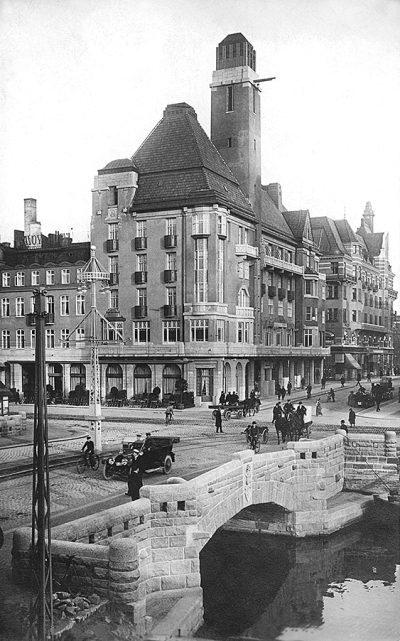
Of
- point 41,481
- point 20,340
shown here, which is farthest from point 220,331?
point 41,481

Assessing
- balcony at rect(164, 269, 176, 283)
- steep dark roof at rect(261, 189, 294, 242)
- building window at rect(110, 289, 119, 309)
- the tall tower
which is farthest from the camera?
steep dark roof at rect(261, 189, 294, 242)

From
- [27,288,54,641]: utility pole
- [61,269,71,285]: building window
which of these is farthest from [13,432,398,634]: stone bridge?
[61,269,71,285]: building window

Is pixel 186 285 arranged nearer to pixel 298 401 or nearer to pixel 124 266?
pixel 124 266

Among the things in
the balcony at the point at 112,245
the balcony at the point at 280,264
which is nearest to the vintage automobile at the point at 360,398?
the balcony at the point at 280,264

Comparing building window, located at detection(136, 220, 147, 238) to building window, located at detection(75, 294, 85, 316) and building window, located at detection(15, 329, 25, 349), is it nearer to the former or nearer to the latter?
building window, located at detection(75, 294, 85, 316)

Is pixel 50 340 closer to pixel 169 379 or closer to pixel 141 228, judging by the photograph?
pixel 169 379

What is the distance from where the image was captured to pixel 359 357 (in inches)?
515

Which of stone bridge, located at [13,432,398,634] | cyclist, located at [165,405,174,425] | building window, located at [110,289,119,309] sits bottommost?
stone bridge, located at [13,432,398,634]

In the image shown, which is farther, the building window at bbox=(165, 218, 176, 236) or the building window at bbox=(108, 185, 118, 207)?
the building window at bbox=(165, 218, 176, 236)

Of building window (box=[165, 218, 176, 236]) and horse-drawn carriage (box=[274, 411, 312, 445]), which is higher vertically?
building window (box=[165, 218, 176, 236])

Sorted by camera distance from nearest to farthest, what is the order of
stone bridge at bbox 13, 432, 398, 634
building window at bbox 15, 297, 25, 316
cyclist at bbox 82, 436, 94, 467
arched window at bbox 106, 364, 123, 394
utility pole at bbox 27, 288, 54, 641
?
1. utility pole at bbox 27, 288, 54, 641
2. stone bridge at bbox 13, 432, 398, 634
3. building window at bbox 15, 297, 25, 316
4. arched window at bbox 106, 364, 123, 394
5. cyclist at bbox 82, 436, 94, 467

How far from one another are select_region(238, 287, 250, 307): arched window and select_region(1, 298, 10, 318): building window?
4220mm

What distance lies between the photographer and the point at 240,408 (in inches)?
444

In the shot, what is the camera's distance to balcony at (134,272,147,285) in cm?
1091
